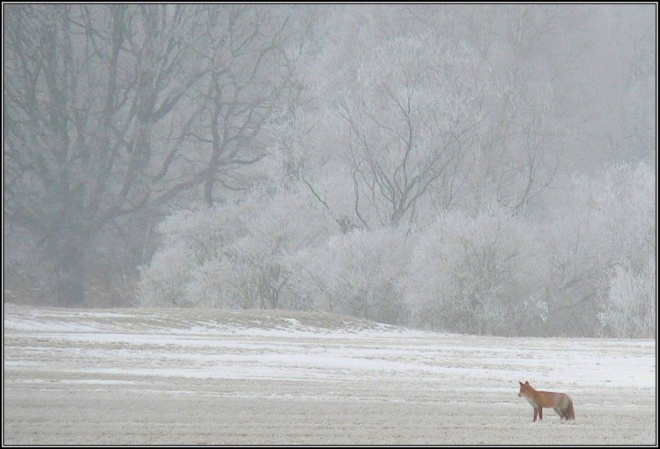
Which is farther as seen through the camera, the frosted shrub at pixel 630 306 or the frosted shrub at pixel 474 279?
the frosted shrub at pixel 474 279

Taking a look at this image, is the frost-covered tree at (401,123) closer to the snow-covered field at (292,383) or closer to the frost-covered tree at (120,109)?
the frost-covered tree at (120,109)

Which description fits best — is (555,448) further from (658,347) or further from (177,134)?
(177,134)


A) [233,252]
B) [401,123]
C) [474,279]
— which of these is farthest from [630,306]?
[233,252]

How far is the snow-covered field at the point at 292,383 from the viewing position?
12.7m

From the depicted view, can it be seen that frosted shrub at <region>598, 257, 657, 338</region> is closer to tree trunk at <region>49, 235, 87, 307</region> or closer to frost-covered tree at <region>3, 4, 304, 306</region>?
frost-covered tree at <region>3, 4, 304, 306</region>

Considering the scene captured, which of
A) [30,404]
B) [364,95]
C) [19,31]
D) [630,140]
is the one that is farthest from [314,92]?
[30,404]

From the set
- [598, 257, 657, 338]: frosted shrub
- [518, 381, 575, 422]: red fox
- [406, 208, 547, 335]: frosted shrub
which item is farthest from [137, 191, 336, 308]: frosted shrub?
[518, 381, 575, 422]: red fox

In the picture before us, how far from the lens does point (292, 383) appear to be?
692 inches

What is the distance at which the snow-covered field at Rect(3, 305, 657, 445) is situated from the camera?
12672 mm

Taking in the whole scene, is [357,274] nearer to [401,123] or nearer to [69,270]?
[401,123]

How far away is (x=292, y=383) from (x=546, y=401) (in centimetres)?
570

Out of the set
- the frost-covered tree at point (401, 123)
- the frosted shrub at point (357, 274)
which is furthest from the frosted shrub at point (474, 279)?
the frost-covered tree at point (401, 123)

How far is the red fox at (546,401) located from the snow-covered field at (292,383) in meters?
0.23

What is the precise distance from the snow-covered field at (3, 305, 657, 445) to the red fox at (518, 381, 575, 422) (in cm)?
23
